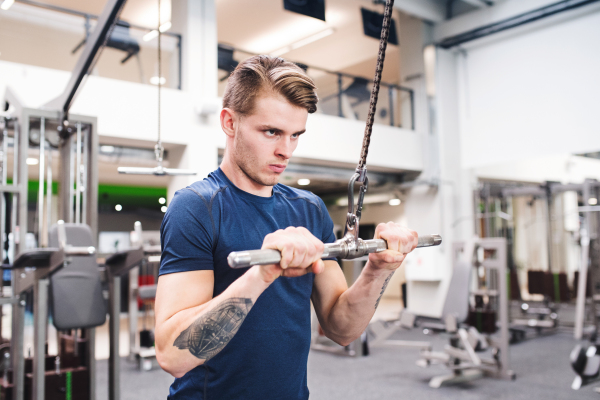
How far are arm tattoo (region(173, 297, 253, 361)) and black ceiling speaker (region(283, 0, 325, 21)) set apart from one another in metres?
1.61

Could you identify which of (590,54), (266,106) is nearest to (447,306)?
(266,106)

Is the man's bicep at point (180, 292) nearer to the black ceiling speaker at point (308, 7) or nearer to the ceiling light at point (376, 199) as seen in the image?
the black ceiling speaker at point (308, 7)

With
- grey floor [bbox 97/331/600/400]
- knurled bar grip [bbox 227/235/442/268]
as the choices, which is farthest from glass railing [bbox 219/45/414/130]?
knurled bar grip [bbox 227/235/442/268]

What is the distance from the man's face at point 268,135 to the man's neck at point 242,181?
0.03 m

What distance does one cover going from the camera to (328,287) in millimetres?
1182

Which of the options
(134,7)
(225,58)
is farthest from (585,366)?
(134,7)

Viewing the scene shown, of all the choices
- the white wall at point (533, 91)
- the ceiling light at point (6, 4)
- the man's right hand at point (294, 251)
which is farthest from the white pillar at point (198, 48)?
the man's right hand at point (294, 251)

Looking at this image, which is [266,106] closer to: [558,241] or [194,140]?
[194,140]

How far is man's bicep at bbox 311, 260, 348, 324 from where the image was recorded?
1181 millimetres

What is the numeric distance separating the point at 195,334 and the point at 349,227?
13.6 inches

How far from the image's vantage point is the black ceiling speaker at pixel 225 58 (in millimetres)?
6020

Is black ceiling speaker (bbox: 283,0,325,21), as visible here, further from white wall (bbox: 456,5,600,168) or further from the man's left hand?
white wall (bbox: 456,5,600,168)

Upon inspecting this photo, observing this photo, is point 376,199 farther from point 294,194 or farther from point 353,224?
point 353,224

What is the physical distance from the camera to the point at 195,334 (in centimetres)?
86
